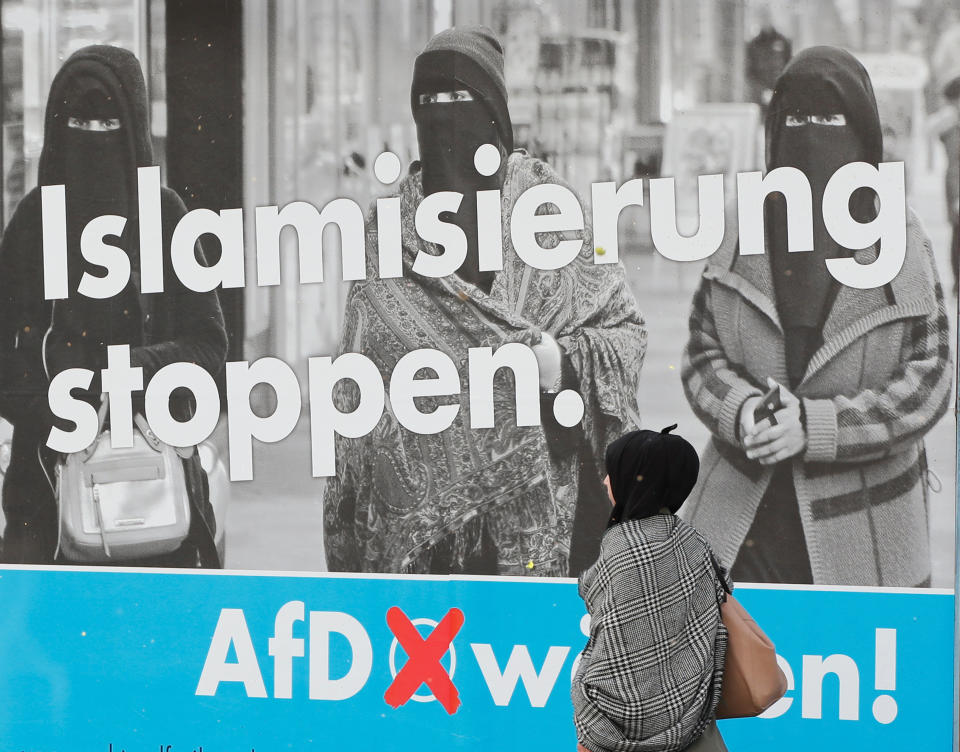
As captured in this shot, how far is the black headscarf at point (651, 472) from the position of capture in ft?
7.15

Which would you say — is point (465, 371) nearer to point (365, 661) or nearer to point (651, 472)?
point (365, 661)

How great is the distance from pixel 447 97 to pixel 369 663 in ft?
5.99

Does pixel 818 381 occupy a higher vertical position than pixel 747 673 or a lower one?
higher

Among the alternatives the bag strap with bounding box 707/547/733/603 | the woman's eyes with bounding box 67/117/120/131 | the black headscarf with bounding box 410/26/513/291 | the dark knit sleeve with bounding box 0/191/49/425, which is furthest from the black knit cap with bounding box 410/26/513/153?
the bag strap with bounding box 707/547/733/603

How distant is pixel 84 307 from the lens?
3.66m

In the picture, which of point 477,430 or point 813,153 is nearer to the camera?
point 813,153

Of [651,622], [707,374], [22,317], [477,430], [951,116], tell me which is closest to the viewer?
[651,622]

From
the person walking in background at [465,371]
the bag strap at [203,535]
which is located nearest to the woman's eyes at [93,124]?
the person walking in background at [465,371]

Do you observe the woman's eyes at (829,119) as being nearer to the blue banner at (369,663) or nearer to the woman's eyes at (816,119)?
the woman's eyes at (816,119)

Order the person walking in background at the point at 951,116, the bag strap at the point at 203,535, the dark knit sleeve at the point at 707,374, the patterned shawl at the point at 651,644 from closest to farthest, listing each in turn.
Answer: the patterned shawl at the point at 651,644
the person walking in background at the point at 951,116
the dark knit sleeve at the point at 707,374
the bag strap at the point at 203,535

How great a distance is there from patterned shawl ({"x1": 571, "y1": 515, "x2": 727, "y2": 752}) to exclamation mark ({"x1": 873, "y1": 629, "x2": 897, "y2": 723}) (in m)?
1.22

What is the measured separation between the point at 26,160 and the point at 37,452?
985 mm

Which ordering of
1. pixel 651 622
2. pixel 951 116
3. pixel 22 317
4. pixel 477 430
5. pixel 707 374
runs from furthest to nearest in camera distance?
1. pixel 22 317
2. pixel 477 430
3. pixel 707 374
4. pixel 951 116
5. pixel 651 622

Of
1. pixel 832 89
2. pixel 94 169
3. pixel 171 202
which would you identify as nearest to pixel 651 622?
pixel 832 89
